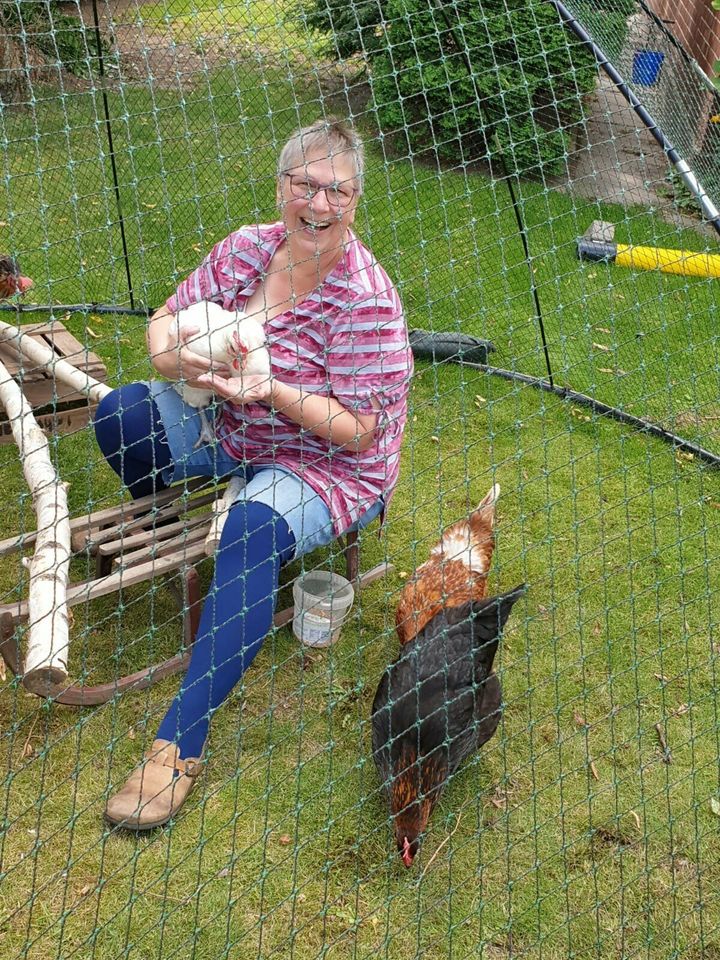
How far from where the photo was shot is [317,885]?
6.89ft

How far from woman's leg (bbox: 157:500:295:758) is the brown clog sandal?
0.10 feet

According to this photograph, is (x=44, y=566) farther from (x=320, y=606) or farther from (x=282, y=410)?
(x=320, y=606)

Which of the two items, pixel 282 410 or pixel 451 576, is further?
pixel 451 576

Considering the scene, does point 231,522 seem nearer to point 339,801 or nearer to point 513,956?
point 339,801

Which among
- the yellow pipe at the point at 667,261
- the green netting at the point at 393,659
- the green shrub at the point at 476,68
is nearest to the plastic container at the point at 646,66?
the green netting at the point at 393,659

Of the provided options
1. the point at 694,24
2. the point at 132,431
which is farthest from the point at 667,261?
the point at 132,431

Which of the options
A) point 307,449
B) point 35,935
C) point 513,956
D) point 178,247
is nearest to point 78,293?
point 178,247

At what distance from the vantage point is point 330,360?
7.67 feet

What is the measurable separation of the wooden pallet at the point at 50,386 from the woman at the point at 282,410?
1.98 feet

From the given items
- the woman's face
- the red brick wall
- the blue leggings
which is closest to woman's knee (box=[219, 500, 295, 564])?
the blue leggings

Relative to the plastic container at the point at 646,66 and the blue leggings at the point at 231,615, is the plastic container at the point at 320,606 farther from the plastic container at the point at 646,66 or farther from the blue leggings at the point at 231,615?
the plastic container at the point at 646,66

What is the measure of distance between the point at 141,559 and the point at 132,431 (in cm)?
36

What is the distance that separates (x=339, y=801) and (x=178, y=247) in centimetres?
324

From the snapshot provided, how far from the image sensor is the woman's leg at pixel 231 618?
87.0 inches
